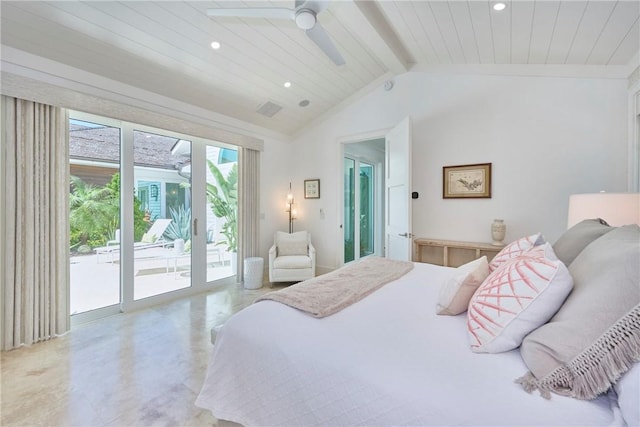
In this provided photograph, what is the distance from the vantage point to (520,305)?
101 cm

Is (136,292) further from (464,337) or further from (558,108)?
(558,108)

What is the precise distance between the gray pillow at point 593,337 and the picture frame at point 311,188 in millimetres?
3952

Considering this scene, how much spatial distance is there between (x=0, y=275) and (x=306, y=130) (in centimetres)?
402

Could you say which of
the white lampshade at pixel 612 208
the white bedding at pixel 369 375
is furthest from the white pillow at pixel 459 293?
the white lampshade at pixel 612 208

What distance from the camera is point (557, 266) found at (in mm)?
1022

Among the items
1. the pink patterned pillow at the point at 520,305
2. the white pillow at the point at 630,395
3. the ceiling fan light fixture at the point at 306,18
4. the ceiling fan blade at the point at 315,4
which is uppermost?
the ceiling fan blade at the point at 315,4

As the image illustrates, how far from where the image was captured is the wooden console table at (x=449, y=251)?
3.28 m

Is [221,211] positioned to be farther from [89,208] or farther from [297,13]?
[297,13]

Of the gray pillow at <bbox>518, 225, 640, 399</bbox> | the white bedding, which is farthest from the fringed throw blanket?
the gray pillow at <bbox>518, 225, 640, 399</bbox>

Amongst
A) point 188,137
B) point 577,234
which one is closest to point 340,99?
point 188,137

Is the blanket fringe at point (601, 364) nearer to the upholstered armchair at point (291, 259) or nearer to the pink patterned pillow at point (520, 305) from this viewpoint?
the pink patterned pillow at point (520, 305)

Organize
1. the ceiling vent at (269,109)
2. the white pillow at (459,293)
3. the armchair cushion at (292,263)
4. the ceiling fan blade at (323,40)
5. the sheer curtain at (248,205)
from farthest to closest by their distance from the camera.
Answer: the sheer curtain at (248,205)
the armchair cushion at (292,263)
the ceiling vent at (269,109)
the ceiling fan blade at (323,40)
the white pillow at (459,293)

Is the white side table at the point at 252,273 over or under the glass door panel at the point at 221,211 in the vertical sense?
under

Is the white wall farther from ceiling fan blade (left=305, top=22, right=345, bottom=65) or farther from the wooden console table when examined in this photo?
ceiling fan blade (left=305, top=22, right=345, bottom=65)
